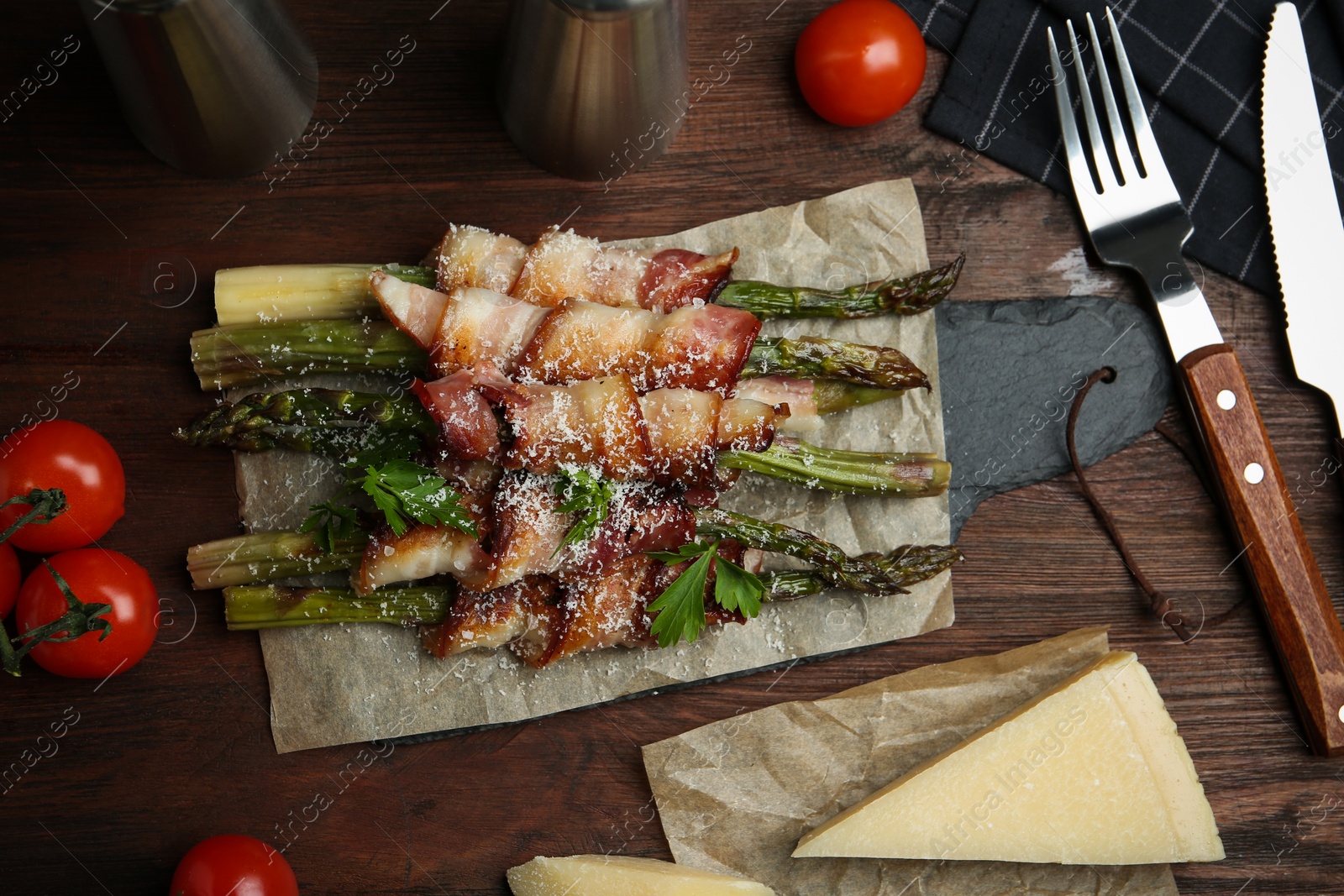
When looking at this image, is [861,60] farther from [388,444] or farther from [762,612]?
[388,444]

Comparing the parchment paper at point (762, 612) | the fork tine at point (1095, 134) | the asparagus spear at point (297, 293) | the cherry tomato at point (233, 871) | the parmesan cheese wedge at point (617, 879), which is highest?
the fork tine at point (1095, 134)

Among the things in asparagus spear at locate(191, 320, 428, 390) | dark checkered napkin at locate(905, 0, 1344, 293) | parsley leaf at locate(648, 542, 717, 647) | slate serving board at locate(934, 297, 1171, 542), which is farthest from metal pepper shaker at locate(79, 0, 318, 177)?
slate serving board at locate(934, 297, 1171, 542)

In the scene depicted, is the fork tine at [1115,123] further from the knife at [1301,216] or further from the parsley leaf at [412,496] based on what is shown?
the parsley leaf at [412,496]

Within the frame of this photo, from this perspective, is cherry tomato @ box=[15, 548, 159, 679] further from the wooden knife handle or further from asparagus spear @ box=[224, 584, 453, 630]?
the wooden knife handle

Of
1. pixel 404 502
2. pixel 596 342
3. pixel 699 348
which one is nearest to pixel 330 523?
pixel 404 502

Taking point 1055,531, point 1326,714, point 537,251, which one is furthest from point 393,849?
point 1326,714

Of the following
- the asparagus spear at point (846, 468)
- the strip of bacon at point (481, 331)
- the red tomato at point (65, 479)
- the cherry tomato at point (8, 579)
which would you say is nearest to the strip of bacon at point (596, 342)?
the strip of bacon at point (481, 331)

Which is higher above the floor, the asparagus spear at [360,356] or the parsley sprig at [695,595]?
the asparagus spear at [360,356]

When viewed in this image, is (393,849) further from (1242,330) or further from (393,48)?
(1242,330)
